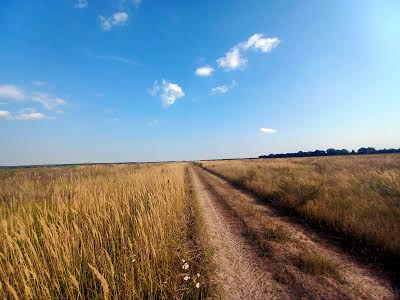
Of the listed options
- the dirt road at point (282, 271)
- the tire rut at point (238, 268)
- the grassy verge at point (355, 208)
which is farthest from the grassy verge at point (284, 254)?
the grassy verge at point (355, 208)

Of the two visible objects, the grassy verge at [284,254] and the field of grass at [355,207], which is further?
the field of grass at [355,207]

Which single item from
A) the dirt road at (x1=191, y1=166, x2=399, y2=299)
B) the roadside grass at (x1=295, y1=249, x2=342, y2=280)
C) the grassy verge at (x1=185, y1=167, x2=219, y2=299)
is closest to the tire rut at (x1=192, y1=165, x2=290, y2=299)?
the dirt road at (x1=191, y1=166, x2=399, y2=299)

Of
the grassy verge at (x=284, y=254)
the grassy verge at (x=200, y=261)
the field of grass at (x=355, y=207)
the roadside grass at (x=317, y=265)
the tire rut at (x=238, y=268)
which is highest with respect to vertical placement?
the field of grass at (x=355, y=207)

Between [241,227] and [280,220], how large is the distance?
1796mm

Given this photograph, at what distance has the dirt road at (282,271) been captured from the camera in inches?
146

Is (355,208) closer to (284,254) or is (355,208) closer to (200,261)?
(284,254)

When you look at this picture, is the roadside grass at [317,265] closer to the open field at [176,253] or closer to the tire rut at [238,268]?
the open field at [176,253]

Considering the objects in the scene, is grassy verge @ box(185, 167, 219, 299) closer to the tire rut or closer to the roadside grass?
the tire rut

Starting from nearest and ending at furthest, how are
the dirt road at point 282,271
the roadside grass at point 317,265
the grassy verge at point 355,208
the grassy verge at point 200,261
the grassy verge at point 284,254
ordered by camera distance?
the grassy verge at point 200,261 < the dirt road at point 282,271 < the grassy verge at point 284,254 < the roadside grass at point 317,265 < the grassy verge at point 355,208

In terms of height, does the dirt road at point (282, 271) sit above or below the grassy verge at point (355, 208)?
below

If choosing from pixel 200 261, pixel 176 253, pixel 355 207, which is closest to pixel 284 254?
pixel 200 261

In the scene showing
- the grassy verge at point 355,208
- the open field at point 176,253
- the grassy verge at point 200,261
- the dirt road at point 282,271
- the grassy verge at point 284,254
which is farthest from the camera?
the grassy verge at point 355,208

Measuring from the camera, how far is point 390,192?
894cm

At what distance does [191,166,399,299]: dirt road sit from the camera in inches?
146
